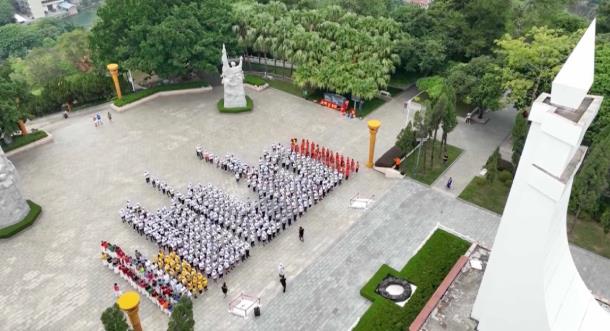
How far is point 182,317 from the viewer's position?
1485 cm

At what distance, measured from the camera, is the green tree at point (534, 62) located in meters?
28.3

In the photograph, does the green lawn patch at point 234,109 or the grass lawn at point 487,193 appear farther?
the green lawn patch at point 234,109

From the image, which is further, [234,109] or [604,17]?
[604,17]

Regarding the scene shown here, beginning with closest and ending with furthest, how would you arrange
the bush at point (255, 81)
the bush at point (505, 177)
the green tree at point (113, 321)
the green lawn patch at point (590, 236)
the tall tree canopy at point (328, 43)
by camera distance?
1. the green tree at point (113, 321)
2. the green lawn patch at point (590, 236)
3. the bush at point (505, 177)
4. the tall tree canopy at point (328, 43)
5. the bush at point (255, 81)

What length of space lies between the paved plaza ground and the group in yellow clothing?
667mm

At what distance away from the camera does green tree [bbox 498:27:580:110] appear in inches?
1113

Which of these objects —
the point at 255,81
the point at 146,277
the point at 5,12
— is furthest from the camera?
the point at 5,12

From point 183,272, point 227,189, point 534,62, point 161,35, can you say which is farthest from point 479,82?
point 183,272

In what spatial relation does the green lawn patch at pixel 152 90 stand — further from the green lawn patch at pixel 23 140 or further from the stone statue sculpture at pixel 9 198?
the stone statue sculpture at pixel 9 198

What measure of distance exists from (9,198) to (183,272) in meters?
10.6

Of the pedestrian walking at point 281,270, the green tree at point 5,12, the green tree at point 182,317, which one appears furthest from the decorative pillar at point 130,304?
the green tree at point 5,12

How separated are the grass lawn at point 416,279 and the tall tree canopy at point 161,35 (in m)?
20.9

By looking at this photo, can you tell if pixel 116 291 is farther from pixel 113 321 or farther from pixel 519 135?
pixel 519 135

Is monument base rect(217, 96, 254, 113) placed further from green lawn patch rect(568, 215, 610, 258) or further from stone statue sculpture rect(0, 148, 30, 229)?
green lawn patch rect(568, 215, 610, 258)
